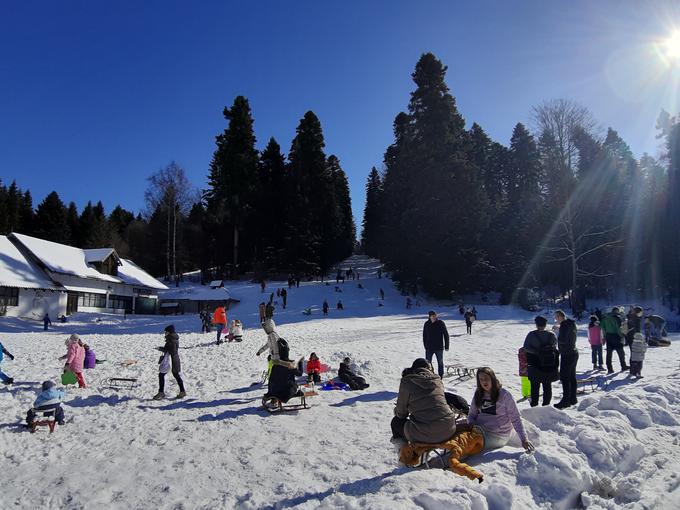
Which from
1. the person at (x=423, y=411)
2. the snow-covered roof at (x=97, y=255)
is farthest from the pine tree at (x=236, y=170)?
the person at (x=423, y=411)

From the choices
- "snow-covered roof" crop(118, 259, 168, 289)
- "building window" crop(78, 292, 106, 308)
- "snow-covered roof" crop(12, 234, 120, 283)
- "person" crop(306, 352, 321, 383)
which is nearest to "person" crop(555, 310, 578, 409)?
"person" crop(306, 352, 321, 383)

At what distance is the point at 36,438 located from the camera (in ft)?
22.4

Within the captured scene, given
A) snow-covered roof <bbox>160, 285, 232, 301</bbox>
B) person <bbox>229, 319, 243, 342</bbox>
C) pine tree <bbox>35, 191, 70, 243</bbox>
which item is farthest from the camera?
pine tree <bbox>35, 191, 70, 243</bbox>

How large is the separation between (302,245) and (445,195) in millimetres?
17854

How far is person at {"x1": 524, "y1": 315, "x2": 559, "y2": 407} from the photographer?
7.74 meters

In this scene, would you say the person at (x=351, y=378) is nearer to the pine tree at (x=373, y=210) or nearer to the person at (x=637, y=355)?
the person at (x=637, y=355)

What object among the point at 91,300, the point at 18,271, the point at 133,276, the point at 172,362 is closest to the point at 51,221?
the point at 133,276

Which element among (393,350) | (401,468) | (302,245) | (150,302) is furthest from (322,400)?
(302,245)

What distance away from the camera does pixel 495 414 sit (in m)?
5.22

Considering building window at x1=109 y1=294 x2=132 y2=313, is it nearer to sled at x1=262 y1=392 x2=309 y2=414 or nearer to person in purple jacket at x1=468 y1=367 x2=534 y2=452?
sled at x1=262 y1=392 x2=309 y2=414

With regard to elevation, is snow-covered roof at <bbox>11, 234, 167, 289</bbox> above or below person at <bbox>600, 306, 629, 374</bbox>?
above

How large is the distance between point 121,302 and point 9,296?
32.9 feet

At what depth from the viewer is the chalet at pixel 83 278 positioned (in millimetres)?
30500

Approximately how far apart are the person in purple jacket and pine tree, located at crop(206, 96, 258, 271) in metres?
44.9
